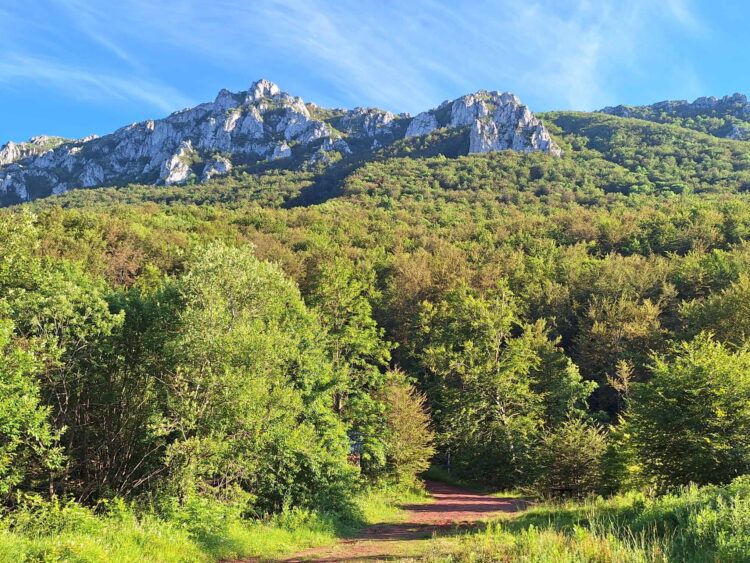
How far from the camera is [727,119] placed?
181500mm

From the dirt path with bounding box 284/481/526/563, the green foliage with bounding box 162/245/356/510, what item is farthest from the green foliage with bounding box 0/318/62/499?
the dirt path with bounding box 284/481/526/563

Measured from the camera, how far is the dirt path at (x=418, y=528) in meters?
11.2

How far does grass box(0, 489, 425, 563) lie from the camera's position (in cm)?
708

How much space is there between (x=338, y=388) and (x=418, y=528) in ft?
32.9

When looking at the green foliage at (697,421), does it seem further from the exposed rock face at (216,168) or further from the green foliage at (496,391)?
the exposed rock face at (216,168)

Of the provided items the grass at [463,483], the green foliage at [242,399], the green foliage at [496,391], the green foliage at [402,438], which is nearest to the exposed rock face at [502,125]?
the green foliage at [496,391]

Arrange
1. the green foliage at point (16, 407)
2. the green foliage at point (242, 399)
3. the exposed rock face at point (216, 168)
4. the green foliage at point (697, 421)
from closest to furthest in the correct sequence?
the green foliage at point (16, 407)
the green foliage at point (697, 421)
the green foliage at point (242, 399)
the exposed rock face at point (216, 168)

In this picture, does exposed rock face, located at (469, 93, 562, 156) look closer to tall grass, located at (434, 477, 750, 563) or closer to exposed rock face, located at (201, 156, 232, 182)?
exposed rock face, located at (201, 156, 232, 182)

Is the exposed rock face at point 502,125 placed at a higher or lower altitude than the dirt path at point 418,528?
higher

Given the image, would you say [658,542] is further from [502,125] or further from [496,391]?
[502,125]

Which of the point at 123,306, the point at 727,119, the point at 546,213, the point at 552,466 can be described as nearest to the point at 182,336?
the point at 123,306

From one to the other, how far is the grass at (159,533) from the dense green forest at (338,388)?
0.31 feet

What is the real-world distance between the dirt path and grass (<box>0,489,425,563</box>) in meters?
1.14

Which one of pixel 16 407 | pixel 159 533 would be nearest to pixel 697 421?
pixel 159 533
